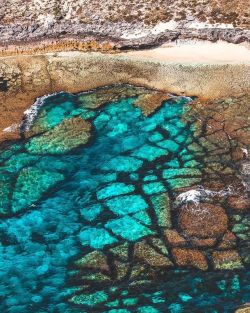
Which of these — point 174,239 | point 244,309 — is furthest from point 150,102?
point 244,309

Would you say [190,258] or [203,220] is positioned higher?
[203,220]

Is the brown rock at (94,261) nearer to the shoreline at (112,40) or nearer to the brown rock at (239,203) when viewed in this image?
the brown rock at (239,203)

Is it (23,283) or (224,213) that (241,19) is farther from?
(23,283)

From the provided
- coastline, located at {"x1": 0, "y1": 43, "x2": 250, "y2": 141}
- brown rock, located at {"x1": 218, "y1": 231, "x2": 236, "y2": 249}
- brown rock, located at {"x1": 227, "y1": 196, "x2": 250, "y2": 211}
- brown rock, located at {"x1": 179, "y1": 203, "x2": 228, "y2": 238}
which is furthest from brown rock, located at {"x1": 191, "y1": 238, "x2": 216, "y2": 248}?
coastline, located at {"x1": 0, "y1": 43, "x2": 250, "y2": 141}

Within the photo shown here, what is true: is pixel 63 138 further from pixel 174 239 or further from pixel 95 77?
pixel 174 239

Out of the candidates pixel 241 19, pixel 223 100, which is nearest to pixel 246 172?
pixel 223 100
